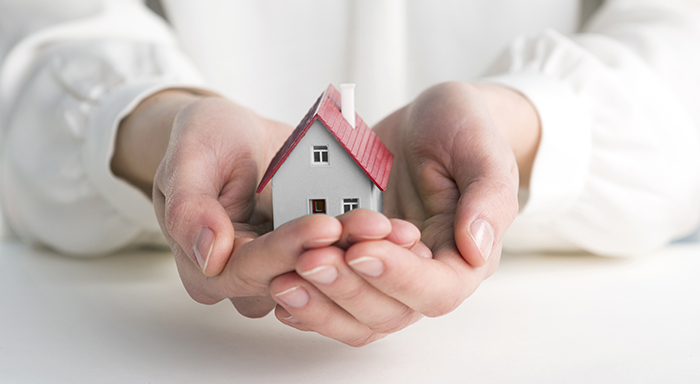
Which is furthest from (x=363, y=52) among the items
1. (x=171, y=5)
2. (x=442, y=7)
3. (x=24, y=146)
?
(x=24, y=146)

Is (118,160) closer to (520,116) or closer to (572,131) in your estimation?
(520,116)

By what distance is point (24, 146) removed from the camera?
156 cm

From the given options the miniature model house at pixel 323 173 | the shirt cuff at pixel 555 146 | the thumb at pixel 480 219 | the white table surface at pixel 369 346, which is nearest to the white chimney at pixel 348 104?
the miniature model house at pixel 323 173

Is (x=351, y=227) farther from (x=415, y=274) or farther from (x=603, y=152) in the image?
(x=603, y=152)

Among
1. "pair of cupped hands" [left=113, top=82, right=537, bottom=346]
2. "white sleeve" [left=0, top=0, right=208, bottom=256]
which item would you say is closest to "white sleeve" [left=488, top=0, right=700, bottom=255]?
"pair of cupped hands" [left=113, top=82, right=537, bottom=346]

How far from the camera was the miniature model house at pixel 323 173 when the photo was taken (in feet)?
2.78

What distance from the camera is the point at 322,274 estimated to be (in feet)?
2.11

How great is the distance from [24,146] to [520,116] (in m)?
1.37

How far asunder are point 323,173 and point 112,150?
2.33 ft

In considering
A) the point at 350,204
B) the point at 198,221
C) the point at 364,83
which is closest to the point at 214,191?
the point at 198,221

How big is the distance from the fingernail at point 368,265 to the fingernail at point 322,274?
0.03m

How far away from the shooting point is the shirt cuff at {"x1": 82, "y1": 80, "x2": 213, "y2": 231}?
1342 millimetres

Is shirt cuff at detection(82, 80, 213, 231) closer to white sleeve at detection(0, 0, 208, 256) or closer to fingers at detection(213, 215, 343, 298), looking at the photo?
white sleeve at detection(0, 0, 208, 256)

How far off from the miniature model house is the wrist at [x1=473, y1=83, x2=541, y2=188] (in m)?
0.46
